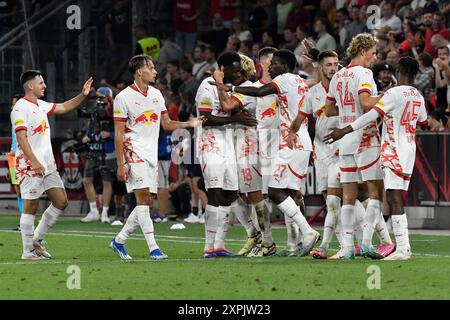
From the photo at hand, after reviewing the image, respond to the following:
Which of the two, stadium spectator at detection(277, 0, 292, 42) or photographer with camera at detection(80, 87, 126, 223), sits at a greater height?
stadium spectator at detection(277, 0, 292, 42)

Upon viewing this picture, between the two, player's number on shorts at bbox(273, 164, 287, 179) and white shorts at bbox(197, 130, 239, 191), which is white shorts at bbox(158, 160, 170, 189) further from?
player's number on shorts at bbox(273, 164, 287, 179)

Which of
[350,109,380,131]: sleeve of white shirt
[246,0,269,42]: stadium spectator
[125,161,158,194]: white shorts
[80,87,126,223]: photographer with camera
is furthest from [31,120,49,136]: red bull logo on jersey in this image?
[246,0,269,42]: stadium spectator

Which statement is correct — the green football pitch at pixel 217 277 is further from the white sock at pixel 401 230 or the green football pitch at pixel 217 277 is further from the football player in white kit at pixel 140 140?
the football player in white kit at pixel 140 140

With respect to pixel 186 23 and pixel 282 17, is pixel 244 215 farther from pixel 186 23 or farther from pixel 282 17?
pixel 186 23

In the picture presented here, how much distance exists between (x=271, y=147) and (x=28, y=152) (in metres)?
3.03

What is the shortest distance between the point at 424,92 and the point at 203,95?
8986mm

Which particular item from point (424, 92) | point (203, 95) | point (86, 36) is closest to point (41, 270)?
point (203, 95)

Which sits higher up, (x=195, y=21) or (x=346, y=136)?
(x=195, y=21)

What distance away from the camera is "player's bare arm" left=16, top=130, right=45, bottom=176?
17953 mm

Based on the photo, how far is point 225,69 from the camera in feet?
59.0

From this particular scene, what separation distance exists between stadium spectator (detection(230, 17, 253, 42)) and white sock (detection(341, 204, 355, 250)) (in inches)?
600

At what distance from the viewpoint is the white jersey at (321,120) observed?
18234 mm
